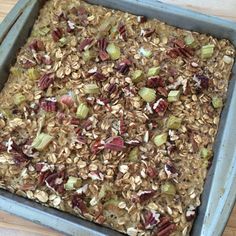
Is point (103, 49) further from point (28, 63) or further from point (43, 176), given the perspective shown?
point (43, 176)

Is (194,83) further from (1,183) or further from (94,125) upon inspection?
(1,183)

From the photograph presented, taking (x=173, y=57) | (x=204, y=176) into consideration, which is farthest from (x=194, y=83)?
(x=204, y=176)

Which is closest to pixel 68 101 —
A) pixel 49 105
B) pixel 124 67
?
pixel 49 105

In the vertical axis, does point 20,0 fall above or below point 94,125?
above

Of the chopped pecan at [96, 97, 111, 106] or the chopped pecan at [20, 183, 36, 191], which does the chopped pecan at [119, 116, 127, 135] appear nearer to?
the chopped pecan at [96, 97, 111, 106]

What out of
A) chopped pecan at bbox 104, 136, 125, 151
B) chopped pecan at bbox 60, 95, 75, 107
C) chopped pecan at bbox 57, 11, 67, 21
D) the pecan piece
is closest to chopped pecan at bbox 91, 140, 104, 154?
chopped pecan at bbox 104, 136, 125, 151

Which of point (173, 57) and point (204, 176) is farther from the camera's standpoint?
point (173, 57)
